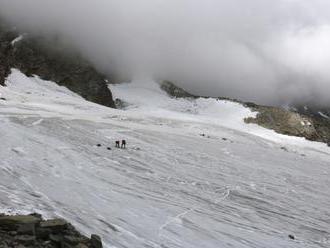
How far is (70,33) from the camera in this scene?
99.4 meters

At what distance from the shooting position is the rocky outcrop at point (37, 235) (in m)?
10.1

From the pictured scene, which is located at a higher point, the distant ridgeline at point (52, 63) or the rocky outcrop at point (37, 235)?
the distant ridgeline at point (52, 63)

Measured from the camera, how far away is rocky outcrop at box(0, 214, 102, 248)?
10.1 m

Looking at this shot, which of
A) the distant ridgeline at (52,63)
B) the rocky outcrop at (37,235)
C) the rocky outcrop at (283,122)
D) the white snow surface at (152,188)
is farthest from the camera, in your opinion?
the rocky outcrop at (283,122)

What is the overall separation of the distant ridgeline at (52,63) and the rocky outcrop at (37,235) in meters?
66.4

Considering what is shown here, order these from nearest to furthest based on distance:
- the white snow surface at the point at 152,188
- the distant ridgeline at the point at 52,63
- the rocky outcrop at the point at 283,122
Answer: the white snow surface at the point at 152,188 < the distant ridgeline at the point at 52,63 < the rocky outcrop at the point at 283,122

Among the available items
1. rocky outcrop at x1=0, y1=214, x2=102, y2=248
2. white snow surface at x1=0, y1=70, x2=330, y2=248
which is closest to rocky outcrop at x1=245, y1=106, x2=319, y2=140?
white snow surface at x1=0, y1=70, x2=330, y2=248

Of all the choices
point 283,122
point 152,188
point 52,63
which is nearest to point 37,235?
point 152,188

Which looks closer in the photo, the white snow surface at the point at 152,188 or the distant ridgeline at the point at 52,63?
the white snow surface at the point at 152,188

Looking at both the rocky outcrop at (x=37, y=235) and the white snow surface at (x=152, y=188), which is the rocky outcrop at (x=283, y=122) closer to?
the white snow surface at (x=152, y=188)

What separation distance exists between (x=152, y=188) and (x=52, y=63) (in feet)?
215

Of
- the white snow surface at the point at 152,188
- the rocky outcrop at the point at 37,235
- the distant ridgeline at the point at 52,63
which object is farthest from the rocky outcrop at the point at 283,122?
the rocky outcrop at the point at 37,235

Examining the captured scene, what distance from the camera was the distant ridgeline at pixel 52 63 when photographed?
7881 centimetres

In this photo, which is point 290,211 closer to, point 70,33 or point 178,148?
point 178,148
